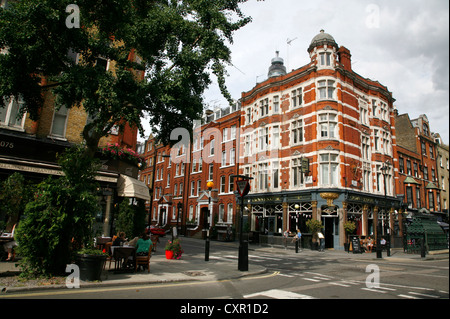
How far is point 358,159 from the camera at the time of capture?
3042cm

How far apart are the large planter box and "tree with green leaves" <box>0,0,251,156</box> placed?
13.7 feet

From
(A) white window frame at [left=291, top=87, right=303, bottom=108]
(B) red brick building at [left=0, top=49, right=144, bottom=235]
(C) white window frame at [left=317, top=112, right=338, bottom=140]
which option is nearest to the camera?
(B) red brick building at [left=0, top=49, right=144, bottom=235]

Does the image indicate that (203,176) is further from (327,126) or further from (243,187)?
(243,187)

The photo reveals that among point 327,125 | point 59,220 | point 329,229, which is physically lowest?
point 329,229

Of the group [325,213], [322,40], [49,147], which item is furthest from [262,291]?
[322,40]

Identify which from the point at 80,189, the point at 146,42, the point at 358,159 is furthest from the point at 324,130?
the point at 80,189

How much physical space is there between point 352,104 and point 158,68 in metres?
25.3

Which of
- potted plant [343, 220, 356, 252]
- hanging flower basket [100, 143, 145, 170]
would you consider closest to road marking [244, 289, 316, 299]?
hanging flower basket [100, 143, 145, 170]

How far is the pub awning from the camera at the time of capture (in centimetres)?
1707

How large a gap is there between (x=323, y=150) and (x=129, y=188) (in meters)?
19.2

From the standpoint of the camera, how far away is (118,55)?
11258mm

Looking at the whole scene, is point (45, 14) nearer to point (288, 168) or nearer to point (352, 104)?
Answer: point (288, 168)

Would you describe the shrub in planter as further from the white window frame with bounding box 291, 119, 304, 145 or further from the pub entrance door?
the white window frame with bounding box 291, 119, 304, 145

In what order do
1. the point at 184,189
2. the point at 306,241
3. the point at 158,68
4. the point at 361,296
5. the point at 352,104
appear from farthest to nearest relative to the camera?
the point at 184,189, the point at 352,104, the point at 306,241, the point at 158,68, the point at 361,296
